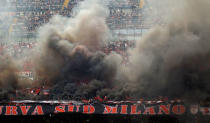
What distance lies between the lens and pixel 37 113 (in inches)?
757

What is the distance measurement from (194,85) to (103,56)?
7376 mm

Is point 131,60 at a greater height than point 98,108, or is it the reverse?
point 131,60

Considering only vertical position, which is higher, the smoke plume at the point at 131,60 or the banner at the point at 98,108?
the smoke plume at the point at 131,60

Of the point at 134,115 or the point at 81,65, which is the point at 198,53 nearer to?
the point at 134,115

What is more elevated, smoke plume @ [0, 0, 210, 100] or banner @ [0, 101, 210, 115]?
smoke plume @ [0, 0, 210, 100]

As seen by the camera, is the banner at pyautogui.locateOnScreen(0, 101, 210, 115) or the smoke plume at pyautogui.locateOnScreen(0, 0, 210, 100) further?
the smoke plume at pyautogui.locateOnScreen(0, 0, 210, 100)

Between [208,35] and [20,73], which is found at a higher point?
[208,35]

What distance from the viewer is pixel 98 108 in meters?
18.7

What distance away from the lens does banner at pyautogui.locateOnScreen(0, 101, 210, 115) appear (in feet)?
58.5

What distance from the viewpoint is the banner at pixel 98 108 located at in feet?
58.5

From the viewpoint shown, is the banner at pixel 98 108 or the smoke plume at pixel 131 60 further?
the smoke plume at pixel 131 60

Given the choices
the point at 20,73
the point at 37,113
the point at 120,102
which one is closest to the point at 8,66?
the point at 20,73

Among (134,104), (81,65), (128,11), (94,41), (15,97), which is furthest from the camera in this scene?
(128,11)

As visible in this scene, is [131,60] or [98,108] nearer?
[98,108]
